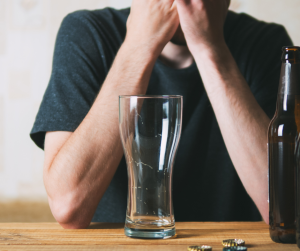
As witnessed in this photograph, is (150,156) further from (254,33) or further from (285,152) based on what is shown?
(254,33)

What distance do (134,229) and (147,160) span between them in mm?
107

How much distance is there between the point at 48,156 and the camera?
2.73ft

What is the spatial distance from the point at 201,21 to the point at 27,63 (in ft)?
3.96

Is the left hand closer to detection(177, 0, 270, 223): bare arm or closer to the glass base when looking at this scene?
detection(177, 0, 270, 223): bare arm

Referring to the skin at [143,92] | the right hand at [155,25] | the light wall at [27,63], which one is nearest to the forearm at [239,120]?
the skin at [143,92]

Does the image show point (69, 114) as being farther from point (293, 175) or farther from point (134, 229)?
point (293, 175)

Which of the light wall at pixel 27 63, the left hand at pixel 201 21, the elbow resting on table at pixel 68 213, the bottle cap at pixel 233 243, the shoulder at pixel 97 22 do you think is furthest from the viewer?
the light wall at pixel 27 63

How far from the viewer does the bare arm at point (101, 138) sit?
726 millimetres

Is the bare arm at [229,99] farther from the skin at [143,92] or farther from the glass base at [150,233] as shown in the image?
the glass base at [150,233]

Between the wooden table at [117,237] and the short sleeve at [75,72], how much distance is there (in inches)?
13.6

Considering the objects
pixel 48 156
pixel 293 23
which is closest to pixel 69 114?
pixel 48 156

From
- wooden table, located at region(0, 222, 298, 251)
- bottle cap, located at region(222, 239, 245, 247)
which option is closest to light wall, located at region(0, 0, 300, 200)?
wooden table, located at region(0, 222, 298, 251)

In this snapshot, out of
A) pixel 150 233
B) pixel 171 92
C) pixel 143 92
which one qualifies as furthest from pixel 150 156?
pixel 171 92

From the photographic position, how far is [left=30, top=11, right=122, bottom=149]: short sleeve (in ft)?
2.85
